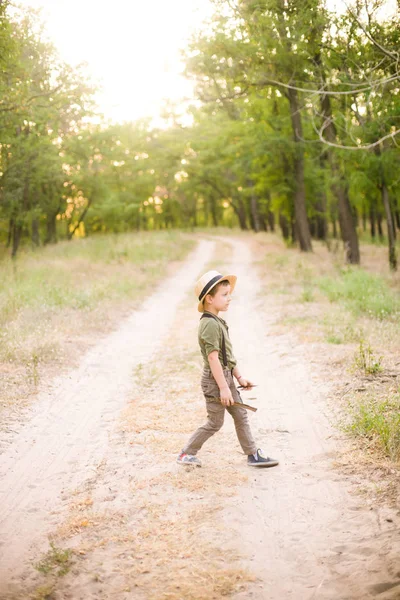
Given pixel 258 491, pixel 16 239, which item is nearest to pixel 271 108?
pixel 16 239

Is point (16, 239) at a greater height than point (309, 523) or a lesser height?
greater

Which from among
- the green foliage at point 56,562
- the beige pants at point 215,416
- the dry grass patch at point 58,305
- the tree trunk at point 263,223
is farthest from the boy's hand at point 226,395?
the tree trunk at point 263,223

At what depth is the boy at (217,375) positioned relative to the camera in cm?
471

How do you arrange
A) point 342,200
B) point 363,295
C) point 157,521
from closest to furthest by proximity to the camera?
point 157,521
point 363,295
point 342,200

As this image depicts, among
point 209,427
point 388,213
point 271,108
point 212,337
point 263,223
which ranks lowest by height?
point 209,427

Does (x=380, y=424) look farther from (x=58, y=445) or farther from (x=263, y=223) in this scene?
(x=263, y=223)

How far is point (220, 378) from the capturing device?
15.3 feet

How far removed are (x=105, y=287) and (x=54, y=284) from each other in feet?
5.03

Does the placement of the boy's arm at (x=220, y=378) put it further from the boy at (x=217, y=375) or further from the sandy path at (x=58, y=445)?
the sandy path at (x=58, y=445)

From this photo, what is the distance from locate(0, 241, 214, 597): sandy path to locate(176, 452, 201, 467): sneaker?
0.90m

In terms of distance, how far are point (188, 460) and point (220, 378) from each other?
0.96 metres

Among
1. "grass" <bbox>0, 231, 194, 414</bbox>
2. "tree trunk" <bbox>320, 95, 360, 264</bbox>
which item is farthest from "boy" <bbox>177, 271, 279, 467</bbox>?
"tree trunk" <bbox>320, 95, 360, 264</bbox>

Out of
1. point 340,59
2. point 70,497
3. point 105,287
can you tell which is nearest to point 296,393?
point 70,497

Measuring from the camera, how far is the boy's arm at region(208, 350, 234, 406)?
4.62 m
